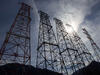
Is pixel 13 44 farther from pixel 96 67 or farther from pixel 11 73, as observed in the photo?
pixel 96 67

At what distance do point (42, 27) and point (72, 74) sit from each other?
40.2 ft

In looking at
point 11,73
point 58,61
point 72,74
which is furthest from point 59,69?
point 11,73

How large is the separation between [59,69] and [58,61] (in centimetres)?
155

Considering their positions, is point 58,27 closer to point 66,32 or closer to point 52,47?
point 66,32

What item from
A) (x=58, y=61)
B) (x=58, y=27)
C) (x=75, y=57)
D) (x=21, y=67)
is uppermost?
(x=58, y=27)

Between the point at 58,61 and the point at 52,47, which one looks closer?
the point at 58,61

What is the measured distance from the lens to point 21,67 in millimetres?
12172

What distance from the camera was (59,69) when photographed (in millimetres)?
16750

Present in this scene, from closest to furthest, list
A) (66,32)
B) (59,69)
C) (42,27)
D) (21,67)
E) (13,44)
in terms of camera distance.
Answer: (21,67), (13,44), (59,69), (42,27), (66,32)

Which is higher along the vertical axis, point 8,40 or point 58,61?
point 8,40

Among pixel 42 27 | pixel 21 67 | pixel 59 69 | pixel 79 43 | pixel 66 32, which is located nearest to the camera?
pixel 21 67

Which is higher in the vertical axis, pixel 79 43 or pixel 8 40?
pixel 79 43

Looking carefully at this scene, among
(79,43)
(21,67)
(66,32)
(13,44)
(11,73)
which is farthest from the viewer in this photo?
(79,43)

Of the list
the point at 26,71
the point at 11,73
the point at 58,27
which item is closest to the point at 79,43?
the point at 58,27
